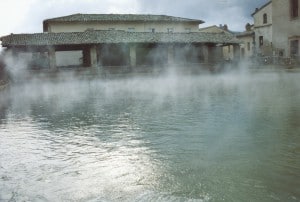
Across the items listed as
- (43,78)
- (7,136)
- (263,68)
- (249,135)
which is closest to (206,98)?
(249,135)

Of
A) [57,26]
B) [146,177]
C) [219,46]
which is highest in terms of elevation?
[57,26]

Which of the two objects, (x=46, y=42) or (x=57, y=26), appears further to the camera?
(x=57, y=26)

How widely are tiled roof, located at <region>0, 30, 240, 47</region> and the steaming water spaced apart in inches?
886

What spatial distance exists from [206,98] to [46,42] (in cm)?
2234

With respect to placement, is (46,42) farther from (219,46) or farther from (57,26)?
(219,46)

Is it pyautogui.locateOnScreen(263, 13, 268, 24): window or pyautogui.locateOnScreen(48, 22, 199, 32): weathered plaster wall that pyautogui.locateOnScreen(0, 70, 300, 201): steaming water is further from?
pyautogui.locateOnScreen(263, 13, 268, 24): window

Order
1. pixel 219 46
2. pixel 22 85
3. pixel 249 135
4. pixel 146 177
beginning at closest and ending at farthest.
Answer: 1. pixel 146 177
2. pixel 249 135
3. pixel 22 85
4. pixel 219 46

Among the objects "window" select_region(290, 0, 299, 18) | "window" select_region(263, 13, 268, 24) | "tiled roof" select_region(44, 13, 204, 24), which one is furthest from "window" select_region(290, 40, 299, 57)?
"tiled roof" select_region(44, 13, 204, 24)

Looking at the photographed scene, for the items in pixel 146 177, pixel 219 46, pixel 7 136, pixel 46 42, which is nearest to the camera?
pixel 146 177

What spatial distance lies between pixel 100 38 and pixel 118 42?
5.79ft

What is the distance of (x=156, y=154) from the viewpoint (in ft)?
24.2

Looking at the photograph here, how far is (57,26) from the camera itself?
46.4m

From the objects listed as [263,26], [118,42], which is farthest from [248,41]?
[118,42]

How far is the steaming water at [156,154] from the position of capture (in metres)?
5.41
